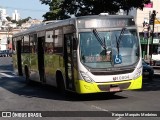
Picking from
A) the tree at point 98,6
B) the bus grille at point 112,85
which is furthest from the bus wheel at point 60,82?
the tree at point 98,6

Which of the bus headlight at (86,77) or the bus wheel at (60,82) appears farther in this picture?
the bus wheel at (60,82)

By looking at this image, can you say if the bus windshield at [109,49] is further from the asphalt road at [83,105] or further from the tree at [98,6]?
the tree at [98,6]

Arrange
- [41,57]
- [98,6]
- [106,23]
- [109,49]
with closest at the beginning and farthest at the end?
[109,49]
[106,23]
[41,57]
[98,6]

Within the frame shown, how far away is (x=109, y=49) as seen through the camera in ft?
48.8

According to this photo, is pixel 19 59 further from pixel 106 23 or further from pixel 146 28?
pixel 146 28

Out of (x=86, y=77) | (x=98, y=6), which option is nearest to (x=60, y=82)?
(x=86, y=77)

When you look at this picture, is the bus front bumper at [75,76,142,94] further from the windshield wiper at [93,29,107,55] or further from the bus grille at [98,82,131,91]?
the windshield wiper at [93,29,107,55]

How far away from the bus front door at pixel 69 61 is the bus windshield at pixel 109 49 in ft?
2.33

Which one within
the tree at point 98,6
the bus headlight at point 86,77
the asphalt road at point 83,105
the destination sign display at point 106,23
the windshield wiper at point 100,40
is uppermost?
the tree at point 98,6

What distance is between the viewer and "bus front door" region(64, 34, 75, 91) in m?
15.2

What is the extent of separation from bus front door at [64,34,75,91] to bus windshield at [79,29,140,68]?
0.71m

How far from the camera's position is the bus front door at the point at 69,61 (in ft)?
50.0

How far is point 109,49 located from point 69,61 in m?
1.48

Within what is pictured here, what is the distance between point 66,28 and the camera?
15.8 metres
